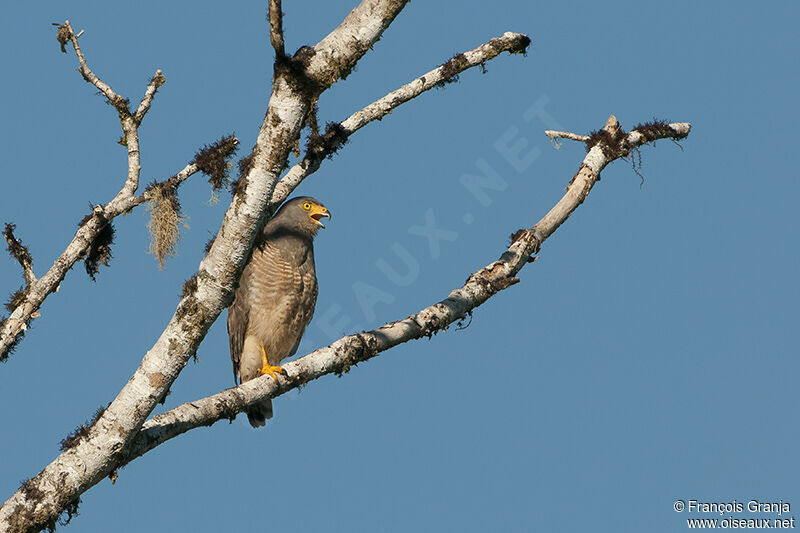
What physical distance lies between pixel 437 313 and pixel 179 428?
7.78 feet

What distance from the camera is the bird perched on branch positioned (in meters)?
9.08

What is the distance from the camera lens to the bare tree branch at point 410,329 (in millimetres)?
5715

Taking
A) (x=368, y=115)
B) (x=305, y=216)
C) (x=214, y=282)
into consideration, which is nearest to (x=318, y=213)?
(x=305, y=216)

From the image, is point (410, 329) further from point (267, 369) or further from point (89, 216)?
point (89, 216)

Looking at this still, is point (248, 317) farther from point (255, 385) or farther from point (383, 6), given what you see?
point (383, 6)

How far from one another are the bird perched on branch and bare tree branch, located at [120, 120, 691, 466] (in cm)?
253

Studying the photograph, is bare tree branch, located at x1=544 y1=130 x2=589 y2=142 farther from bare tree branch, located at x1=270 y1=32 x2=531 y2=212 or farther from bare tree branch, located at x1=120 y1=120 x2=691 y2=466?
bare tree branch, located at x1=270 y1=32 x2=531 y2=212

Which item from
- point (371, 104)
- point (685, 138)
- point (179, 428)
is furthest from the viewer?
point (685, 138)

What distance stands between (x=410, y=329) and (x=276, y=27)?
289 cm

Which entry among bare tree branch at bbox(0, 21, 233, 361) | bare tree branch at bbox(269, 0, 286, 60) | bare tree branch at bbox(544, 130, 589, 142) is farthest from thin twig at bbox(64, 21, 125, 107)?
bare tree branch at bbox(544, 130, 589, 142)

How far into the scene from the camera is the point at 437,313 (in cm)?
697

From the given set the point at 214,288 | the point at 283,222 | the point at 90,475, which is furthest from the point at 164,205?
the point at 283,222

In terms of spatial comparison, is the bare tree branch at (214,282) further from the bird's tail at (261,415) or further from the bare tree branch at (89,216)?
the bird's tail at (261,415)

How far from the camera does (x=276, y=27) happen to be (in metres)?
4.94
